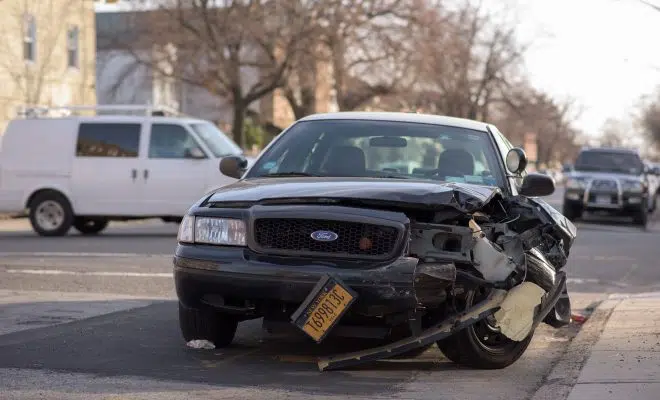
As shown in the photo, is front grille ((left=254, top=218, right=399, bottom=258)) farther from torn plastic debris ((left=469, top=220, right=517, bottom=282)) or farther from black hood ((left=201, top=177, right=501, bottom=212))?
torn plastic debris ((left=469, top=220, right=517, bottom=282))

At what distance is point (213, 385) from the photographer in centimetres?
635

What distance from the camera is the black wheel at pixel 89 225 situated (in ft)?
64.8

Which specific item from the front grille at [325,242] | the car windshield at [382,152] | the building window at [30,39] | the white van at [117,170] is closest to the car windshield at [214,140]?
the white van at [117,170]

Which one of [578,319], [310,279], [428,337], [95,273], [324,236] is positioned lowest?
[95,273]

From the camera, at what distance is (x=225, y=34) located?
122ft

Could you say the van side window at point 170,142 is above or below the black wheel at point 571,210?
above

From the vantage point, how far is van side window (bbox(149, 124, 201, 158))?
62.2ft

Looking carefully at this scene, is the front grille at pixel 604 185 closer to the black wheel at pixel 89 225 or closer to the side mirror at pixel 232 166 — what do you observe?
the black wheel at pixel 89 225

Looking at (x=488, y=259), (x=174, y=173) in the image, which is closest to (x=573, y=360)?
(x=488, y=259)

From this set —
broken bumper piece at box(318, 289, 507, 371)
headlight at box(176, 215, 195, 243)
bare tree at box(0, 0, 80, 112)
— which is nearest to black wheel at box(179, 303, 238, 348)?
headlight at box(176, 215, 195, 243)

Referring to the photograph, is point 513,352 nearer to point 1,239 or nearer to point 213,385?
point 213,385

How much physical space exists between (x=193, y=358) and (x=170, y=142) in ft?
39.6

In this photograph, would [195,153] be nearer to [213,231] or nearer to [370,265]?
[213,231]

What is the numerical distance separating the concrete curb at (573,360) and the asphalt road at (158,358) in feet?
0.35
